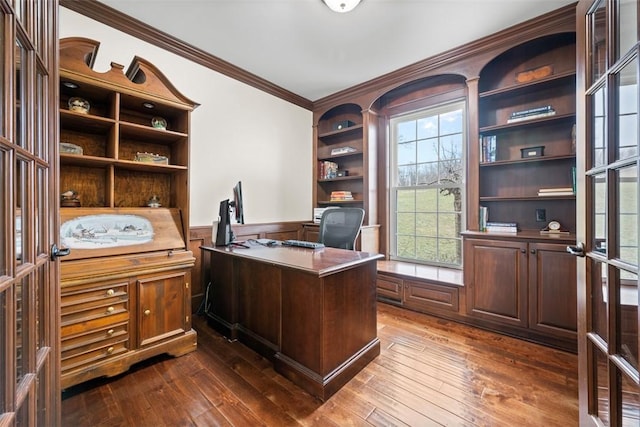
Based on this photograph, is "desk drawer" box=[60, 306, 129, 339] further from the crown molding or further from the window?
the window

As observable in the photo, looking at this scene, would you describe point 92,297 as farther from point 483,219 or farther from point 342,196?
point 483,219

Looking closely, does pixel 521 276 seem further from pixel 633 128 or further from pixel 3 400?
pixel 3 400

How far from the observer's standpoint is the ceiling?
7.16 ft

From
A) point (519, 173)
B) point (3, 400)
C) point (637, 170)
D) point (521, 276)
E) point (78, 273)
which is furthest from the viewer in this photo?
point (519, 173)

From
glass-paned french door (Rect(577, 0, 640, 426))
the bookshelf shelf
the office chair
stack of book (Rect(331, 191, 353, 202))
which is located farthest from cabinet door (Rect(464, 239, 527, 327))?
stack of book (Rect(331, 191, 353, 202))

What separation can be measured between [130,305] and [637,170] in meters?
2.54

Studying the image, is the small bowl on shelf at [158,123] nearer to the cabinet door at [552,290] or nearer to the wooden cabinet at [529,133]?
the wooden cabinet at [529,133]

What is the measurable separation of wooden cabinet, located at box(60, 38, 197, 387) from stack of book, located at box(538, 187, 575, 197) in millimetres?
3162

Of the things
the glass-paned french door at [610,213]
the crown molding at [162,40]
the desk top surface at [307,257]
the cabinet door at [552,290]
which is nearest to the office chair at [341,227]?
the desk top surface at [307,257]

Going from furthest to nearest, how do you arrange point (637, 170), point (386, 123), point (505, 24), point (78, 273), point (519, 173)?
point (386, 123), point (519, 173), point (505, 24), point (78, 273), point (637, 170)

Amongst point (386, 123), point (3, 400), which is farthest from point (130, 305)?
point (386, 123)

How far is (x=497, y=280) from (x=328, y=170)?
8.51 feet

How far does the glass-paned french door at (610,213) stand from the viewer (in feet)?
2.60

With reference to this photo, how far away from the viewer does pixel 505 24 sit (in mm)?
2418
